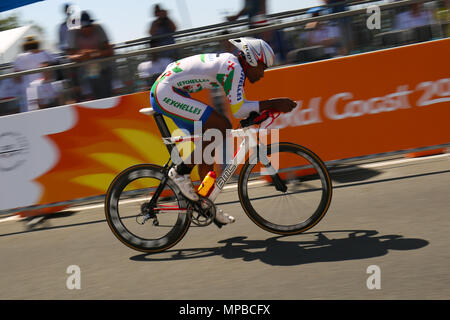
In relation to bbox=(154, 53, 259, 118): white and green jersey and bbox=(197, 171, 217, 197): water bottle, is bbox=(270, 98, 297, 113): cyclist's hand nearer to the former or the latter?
bbox=(154, 53, 259, 118): white and green jersey

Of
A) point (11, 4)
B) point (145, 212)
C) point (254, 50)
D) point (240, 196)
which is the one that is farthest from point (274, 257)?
point (11, 4)

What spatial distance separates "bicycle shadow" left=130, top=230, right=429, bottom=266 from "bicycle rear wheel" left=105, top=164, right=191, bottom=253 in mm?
144

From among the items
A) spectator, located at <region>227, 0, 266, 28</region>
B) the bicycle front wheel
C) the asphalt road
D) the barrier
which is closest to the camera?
the asphalt road

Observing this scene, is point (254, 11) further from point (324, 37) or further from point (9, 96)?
point (9, 96)

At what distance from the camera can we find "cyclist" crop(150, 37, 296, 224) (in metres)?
5.12

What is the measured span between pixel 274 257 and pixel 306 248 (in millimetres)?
301

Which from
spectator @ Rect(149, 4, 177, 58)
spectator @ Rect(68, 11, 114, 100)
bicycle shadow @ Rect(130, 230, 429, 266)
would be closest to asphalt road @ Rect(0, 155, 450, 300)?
bicycle shadow @ Rect(130, 230, 429, 266)

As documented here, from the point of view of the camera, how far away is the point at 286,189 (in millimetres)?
5484

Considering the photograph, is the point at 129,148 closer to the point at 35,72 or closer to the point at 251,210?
the point at 35,72

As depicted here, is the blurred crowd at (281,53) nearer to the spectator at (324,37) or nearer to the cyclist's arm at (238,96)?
the spectator at (324,37)

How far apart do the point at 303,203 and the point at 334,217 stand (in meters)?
0.59

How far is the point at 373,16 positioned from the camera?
759 centimetres

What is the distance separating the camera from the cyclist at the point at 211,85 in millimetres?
5121

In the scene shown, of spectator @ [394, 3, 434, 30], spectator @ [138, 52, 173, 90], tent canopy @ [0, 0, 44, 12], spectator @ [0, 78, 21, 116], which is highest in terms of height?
tent canopy @ [0, 0, 44, 12]
